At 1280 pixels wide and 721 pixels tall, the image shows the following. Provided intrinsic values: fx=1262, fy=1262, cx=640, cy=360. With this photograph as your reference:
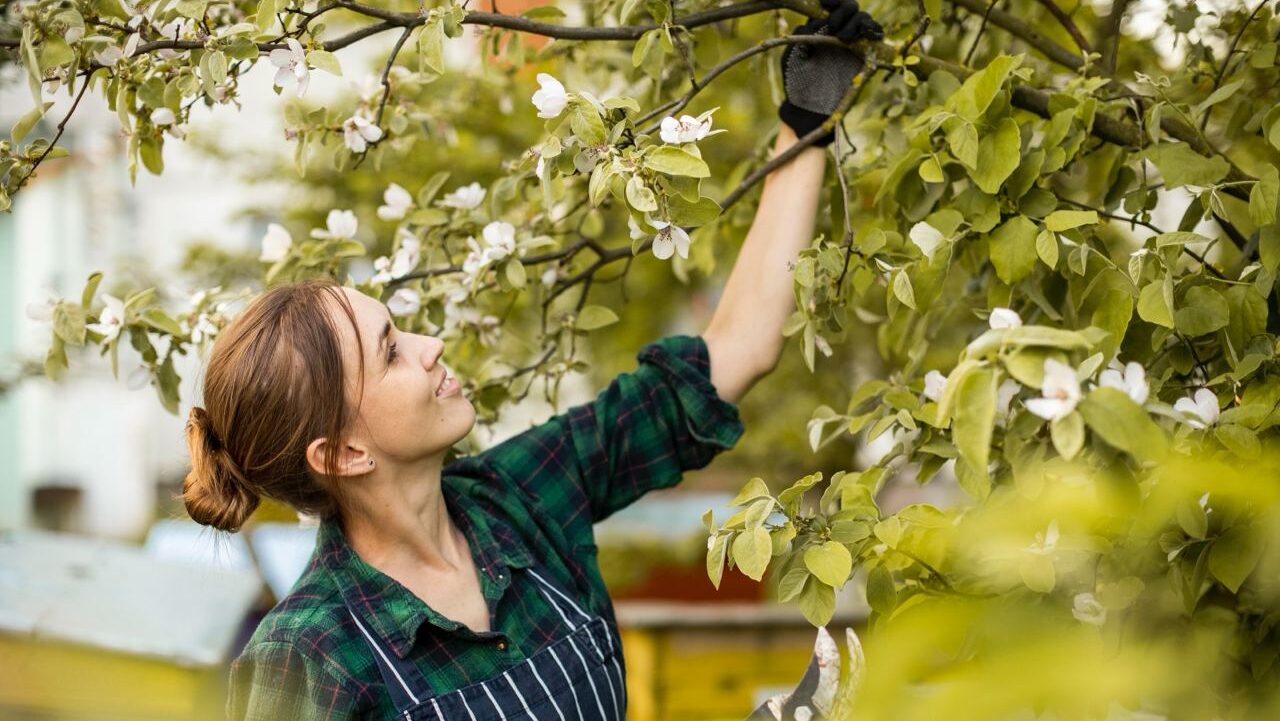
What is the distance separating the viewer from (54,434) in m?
13.3

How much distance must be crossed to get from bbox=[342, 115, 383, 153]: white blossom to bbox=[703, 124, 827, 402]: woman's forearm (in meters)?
0.62

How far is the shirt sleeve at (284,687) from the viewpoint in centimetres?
161

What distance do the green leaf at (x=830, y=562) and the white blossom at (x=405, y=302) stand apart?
2.88 ft

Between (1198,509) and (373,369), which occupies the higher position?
(1198,509)

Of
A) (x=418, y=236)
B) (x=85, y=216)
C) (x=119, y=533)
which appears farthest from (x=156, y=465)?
(x=418, y=236)

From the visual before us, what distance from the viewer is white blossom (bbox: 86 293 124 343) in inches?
77.6

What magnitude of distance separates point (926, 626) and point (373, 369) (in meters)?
1.33

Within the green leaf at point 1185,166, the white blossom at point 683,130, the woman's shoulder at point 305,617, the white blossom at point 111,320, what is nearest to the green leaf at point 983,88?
the green leaf at point 1185,166

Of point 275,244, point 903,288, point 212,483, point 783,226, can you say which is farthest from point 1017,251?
point 275,244

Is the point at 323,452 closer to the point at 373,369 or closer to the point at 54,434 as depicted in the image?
the point at 373,369

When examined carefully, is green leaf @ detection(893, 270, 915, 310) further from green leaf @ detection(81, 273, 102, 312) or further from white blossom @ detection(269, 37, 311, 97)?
green leaf @ detection(81, 273, 102, 312)

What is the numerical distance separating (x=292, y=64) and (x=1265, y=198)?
121 centimetres

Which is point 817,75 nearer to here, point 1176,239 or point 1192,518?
point 1176,239

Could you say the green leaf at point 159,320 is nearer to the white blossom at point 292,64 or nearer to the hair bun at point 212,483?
the hair bun at point 212,483
